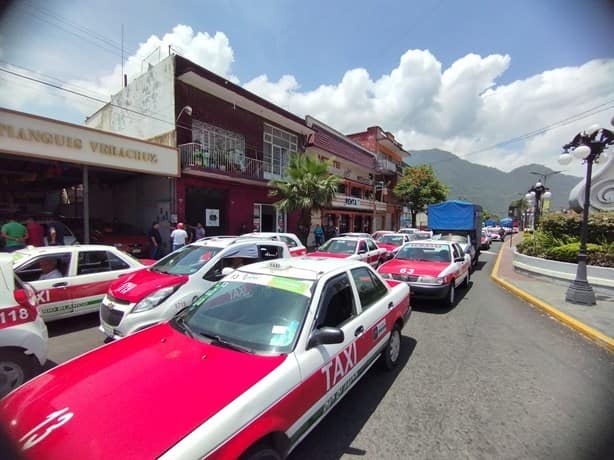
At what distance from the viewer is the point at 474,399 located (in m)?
3.29

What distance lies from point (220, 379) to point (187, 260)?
12.7 feet

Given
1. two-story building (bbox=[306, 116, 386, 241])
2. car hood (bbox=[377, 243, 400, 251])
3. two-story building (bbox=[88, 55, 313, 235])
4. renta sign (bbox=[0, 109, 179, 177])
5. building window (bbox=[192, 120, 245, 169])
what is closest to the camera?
renta sign (bbox=[0, 109, 179, 177])

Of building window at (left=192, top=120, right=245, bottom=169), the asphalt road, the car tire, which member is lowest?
the asphalt road

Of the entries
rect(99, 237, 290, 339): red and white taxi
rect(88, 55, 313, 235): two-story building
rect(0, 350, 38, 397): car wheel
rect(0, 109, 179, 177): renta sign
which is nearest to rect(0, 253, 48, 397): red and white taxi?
rect(0, 350, 38, 397): car wheel

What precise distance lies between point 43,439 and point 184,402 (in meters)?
0.69

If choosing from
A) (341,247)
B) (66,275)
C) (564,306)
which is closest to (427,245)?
(341,247)

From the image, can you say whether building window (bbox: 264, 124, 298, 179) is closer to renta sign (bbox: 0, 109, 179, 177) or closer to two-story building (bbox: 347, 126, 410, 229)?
renta sign (bbox: 0, 109, 179, 177)

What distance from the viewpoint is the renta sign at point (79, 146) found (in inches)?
320

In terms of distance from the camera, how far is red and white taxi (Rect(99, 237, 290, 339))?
4141 mm

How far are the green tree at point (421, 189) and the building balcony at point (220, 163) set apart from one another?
1983cm

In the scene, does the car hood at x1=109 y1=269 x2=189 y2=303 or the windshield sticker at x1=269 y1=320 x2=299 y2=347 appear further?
the car hood at x1=109 y1=269 x2=189 y2=303

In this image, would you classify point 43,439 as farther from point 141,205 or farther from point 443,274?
point 141,205

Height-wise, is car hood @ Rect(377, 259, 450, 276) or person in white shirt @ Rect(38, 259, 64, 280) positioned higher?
person in white shirt @ Rect(38, 259, 64, 280)

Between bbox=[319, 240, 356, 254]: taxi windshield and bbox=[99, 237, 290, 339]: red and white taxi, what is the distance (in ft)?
14.3
